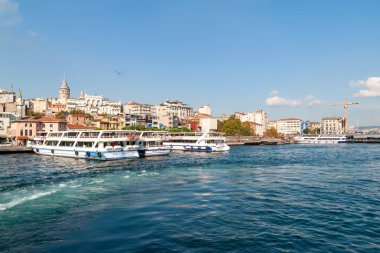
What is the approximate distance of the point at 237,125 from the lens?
13375cm

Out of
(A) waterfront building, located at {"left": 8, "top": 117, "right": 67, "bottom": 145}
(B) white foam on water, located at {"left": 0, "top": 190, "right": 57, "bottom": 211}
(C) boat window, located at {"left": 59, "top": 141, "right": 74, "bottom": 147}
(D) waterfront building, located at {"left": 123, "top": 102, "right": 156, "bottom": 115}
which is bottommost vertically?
(B) white foam on water, located at {"left": 0, "top": 190, "right": 57, "bottom": 211}

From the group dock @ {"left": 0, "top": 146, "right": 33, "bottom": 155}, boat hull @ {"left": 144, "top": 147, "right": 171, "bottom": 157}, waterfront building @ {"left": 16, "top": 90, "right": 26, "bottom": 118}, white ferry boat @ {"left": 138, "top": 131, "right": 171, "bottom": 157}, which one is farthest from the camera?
waterfront building @ {"left": 16, "top": 90, "right": 26, "bottom": 118}

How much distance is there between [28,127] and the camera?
7662cm

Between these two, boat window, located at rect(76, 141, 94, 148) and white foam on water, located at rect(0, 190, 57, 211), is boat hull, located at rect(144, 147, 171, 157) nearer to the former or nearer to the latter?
boat window, located at rect(76, 141, 94, 148)

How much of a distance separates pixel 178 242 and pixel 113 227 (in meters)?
3.46

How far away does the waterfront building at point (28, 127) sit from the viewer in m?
74.9

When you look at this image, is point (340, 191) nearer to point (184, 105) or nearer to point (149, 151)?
point (149, 151)

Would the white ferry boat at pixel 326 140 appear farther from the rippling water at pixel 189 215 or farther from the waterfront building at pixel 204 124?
the rippling water at pixel 189 215

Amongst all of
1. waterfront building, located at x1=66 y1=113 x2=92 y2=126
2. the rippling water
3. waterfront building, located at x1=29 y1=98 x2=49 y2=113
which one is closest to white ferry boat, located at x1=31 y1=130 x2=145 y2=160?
the rippling water

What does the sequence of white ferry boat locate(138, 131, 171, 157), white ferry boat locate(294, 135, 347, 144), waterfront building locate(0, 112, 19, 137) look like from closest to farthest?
1. white ferry boat locate(138, 131, 171, 157)
2. waterfront building locate(0, 112, 19, 137)
3. white ferry boat locate(294, 135, 347, 144)

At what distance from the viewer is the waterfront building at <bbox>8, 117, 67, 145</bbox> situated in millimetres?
74938

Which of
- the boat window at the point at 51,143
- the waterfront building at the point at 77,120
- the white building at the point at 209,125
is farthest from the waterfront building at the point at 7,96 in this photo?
the boat window at the point at 51,143

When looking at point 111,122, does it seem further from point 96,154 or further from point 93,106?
point 96,154

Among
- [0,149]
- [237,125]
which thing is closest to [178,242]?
[0,149]
